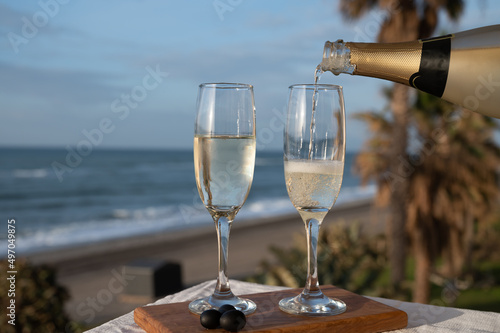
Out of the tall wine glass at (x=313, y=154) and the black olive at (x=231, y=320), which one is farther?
the tall wine glass at (x=313, y=154)

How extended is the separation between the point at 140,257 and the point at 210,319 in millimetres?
16126

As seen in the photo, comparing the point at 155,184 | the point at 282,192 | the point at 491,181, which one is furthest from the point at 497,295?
the point at 155,184

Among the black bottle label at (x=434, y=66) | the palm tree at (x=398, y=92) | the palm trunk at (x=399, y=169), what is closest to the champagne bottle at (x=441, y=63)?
the black bottle label at (x=434, y=66)

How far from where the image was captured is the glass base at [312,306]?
1566 millimetres

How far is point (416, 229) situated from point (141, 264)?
5476 millimetres

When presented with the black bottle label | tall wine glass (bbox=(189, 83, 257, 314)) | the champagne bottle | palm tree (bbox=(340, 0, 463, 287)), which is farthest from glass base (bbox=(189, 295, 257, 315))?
palm tree (bbox=(340, 0, 463, 287))

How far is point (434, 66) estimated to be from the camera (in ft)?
5.87

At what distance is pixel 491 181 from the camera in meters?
10.6

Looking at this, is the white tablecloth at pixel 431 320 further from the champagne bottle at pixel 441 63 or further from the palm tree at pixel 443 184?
the palm tree at pixel 443 184

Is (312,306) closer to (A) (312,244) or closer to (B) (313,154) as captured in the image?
(A) (312,244)

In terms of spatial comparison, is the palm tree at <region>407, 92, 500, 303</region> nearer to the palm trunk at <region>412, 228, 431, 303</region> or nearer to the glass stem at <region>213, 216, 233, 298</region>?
the palm trunk at <region>412, 228, 431, 303</region>

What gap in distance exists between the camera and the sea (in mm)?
24781

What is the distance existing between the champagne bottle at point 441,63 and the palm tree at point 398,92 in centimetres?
842

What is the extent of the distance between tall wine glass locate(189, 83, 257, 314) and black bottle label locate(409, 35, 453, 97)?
0.60m
